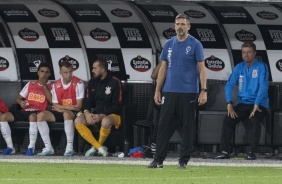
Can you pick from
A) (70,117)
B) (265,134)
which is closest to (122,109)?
(70,117)

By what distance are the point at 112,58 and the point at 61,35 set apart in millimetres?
975

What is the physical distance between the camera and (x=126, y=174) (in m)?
14.4

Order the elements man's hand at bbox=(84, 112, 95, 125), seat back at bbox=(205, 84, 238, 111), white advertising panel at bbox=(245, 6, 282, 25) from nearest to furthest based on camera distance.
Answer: man's hand at bbox=(84, 112, 95, 125) → seat back at bbox=(205, 84, 238, 111) → white advertising panel at bbox=(245, 6, 282, 25)

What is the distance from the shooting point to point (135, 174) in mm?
14398

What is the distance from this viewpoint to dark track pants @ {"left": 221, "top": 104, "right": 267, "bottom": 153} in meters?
18.5

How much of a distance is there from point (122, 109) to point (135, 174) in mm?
4908

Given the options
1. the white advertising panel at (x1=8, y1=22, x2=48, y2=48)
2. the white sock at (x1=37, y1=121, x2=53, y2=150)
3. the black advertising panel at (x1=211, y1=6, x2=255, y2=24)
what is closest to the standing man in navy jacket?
the black advertising panel at (x1=211, y1=6, x2=255, y2=24)

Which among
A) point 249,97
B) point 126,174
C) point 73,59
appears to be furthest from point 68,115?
point 126,174

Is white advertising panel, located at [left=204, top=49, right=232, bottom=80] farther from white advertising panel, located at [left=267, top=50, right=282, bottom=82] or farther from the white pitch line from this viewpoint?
the white pitch line

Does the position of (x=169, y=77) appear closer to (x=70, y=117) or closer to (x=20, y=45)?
(x=70, y=117)

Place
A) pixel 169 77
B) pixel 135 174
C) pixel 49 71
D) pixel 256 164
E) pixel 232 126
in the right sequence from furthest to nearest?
pixel 49 71 → pixel 232 126 → pixel 256 164 → pixel 169 77 → pixel 135 174

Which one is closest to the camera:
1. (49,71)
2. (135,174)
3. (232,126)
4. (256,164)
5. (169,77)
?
(135,174)

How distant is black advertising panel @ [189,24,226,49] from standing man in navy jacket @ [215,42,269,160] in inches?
70.0

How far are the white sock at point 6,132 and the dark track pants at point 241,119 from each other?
345cm
